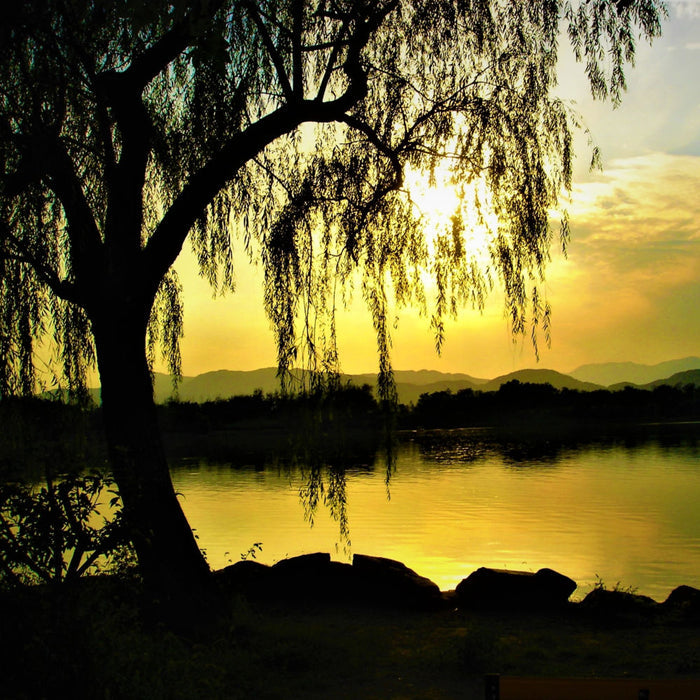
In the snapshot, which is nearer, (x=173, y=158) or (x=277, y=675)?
(x=277, y=675)

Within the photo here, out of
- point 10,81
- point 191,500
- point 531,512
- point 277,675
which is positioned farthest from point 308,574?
point 191,500

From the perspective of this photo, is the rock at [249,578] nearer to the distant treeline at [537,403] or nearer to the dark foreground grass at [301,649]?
the dark foreground grass at [301,649]

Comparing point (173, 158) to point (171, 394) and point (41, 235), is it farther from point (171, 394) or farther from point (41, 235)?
point (171, 394)

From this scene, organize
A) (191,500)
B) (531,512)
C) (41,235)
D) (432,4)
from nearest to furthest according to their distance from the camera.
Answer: (41,235) < (432,4) < (531,512) < (191,500)

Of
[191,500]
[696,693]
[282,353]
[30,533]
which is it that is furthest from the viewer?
[191,500]

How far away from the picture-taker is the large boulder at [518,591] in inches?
293

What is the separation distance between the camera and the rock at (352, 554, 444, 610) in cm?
750

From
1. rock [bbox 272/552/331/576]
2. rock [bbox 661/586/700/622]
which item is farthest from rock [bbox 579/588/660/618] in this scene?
rock [bbox 272/552/331/576]

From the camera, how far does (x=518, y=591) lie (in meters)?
7.50

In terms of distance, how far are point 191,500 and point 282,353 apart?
16956 millimetres

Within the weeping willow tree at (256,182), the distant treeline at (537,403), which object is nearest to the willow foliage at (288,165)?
the weeping willow tree at (256,182)

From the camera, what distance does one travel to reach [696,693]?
255 cm

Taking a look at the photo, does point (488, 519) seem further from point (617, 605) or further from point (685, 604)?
point (685, 604)


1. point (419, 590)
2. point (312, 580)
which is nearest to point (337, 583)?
point (312, 580)
